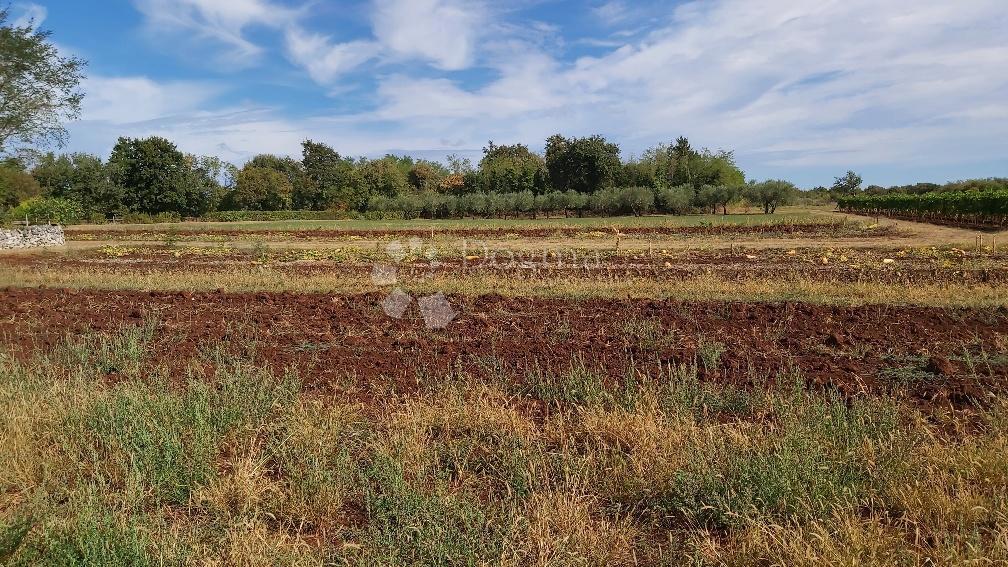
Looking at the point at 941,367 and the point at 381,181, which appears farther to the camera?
the point at 381,181

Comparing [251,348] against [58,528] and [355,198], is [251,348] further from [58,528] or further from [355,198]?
[355,198]

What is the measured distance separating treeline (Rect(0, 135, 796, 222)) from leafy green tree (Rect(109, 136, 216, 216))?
0.40 ft

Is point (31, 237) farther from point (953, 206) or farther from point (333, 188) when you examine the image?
point (953, 206)

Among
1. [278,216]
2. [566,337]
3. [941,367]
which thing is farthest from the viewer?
[278,216]

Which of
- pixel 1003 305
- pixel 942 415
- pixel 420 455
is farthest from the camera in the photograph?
pixel 1003 305

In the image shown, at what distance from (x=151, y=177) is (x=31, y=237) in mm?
43204

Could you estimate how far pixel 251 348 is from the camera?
9.08m

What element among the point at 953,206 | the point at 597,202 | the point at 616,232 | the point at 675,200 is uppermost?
the point at 675,200

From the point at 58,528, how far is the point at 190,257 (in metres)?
26.3

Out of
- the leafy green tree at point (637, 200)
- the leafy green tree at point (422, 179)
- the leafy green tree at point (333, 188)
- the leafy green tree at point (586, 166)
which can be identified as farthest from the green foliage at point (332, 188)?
the leafy green tree at point (637, 200)

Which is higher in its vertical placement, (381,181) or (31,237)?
(381,181)

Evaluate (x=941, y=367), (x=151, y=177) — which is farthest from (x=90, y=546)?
(x=151, y=177)

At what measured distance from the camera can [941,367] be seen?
7.52 m

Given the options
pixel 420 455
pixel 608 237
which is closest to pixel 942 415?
pixel 420 455
